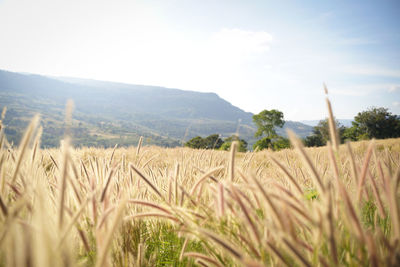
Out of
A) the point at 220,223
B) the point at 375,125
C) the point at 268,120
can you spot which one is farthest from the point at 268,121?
the point at 220,223

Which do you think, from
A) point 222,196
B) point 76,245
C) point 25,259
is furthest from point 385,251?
point 76,245

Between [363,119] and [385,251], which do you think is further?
[363,119]

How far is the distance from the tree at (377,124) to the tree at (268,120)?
19.3 metres

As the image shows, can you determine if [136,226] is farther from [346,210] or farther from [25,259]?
[346,210]

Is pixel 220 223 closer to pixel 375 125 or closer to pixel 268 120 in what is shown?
pixel 268 120

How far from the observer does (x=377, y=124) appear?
4931cm

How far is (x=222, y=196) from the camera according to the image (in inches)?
32.1

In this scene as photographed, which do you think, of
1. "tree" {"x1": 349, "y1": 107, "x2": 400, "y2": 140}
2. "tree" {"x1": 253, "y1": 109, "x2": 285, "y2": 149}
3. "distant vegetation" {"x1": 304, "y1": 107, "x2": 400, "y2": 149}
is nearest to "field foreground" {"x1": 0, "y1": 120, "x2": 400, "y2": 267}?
"tree" {"x1": 253, "y1": 109, "x2": 285, "y2": 149}

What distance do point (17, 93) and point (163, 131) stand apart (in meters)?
138

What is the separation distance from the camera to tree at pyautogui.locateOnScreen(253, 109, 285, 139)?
44.3 meters

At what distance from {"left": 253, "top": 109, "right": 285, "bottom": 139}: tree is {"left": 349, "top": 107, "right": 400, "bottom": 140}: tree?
19276mm

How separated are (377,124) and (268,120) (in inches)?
1041

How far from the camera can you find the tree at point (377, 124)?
159 ft

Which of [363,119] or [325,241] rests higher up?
[363,119]
